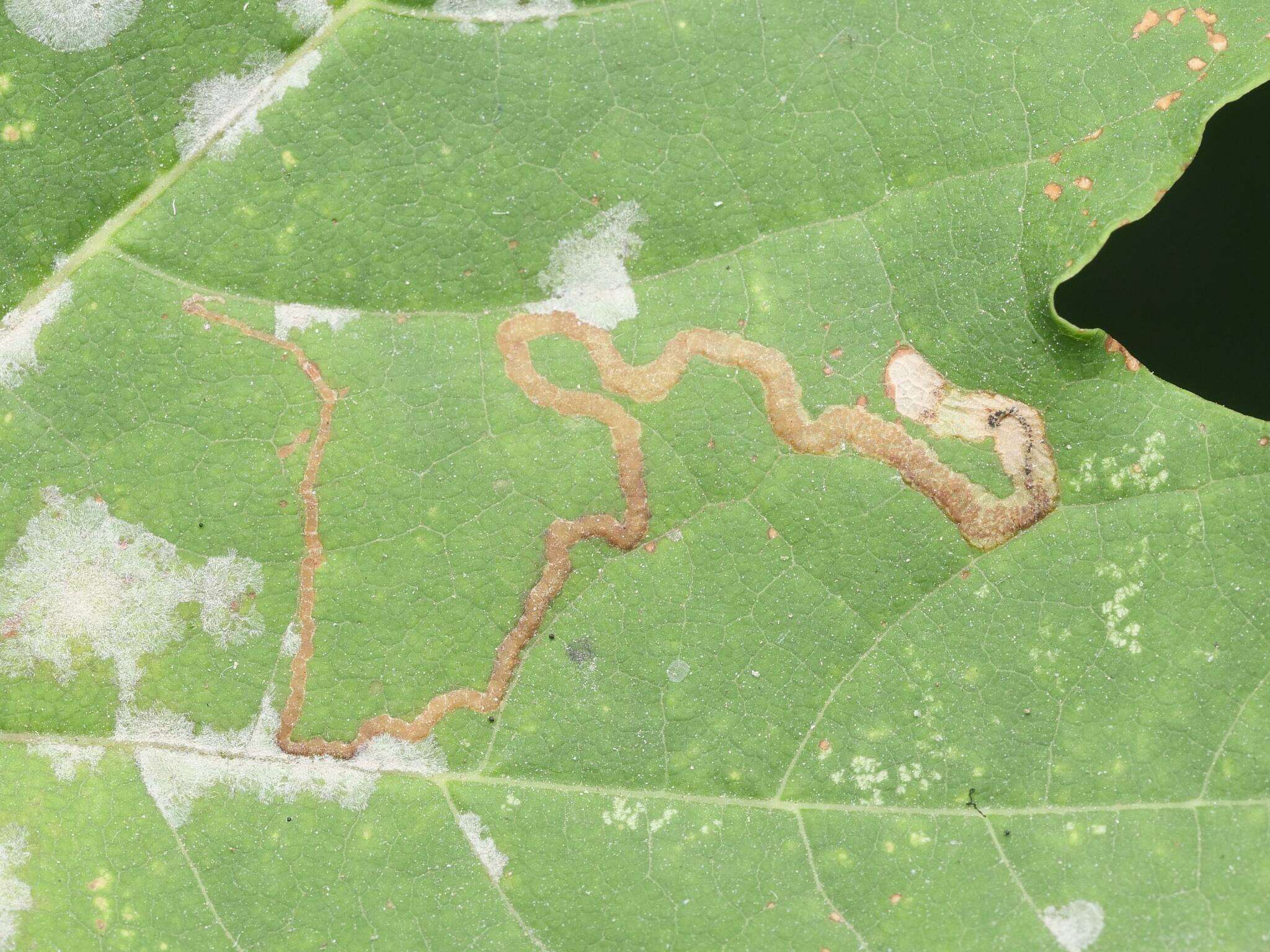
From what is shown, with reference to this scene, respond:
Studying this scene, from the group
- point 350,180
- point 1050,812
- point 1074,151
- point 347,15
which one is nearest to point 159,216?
point 350,180

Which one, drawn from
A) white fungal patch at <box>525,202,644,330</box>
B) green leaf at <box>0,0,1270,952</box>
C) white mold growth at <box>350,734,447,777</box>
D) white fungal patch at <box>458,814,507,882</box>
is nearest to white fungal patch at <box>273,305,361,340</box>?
green leaf at <box>0,0,1270,952</box>

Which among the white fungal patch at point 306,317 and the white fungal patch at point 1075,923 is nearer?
the white fungal patch at point 1075,923

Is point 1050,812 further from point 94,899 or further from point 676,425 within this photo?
point 94,899

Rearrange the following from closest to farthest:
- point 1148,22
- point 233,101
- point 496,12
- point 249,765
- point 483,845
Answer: point 1148,22 < point 496,12 < point 233,101 < point 483,845 < point 249,765

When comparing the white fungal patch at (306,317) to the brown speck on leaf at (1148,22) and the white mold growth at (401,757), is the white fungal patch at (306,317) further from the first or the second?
the brown speck on leaf at (1148,22)

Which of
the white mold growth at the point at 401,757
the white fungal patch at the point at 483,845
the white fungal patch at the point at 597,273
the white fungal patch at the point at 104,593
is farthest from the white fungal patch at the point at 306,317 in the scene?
the white fungal patch at the point at 483,845

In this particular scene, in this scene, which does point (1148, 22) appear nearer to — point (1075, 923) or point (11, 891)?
point (1075, 923)

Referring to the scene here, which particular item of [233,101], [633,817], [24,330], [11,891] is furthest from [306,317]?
[11,891]

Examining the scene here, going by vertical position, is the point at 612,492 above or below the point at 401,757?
above
